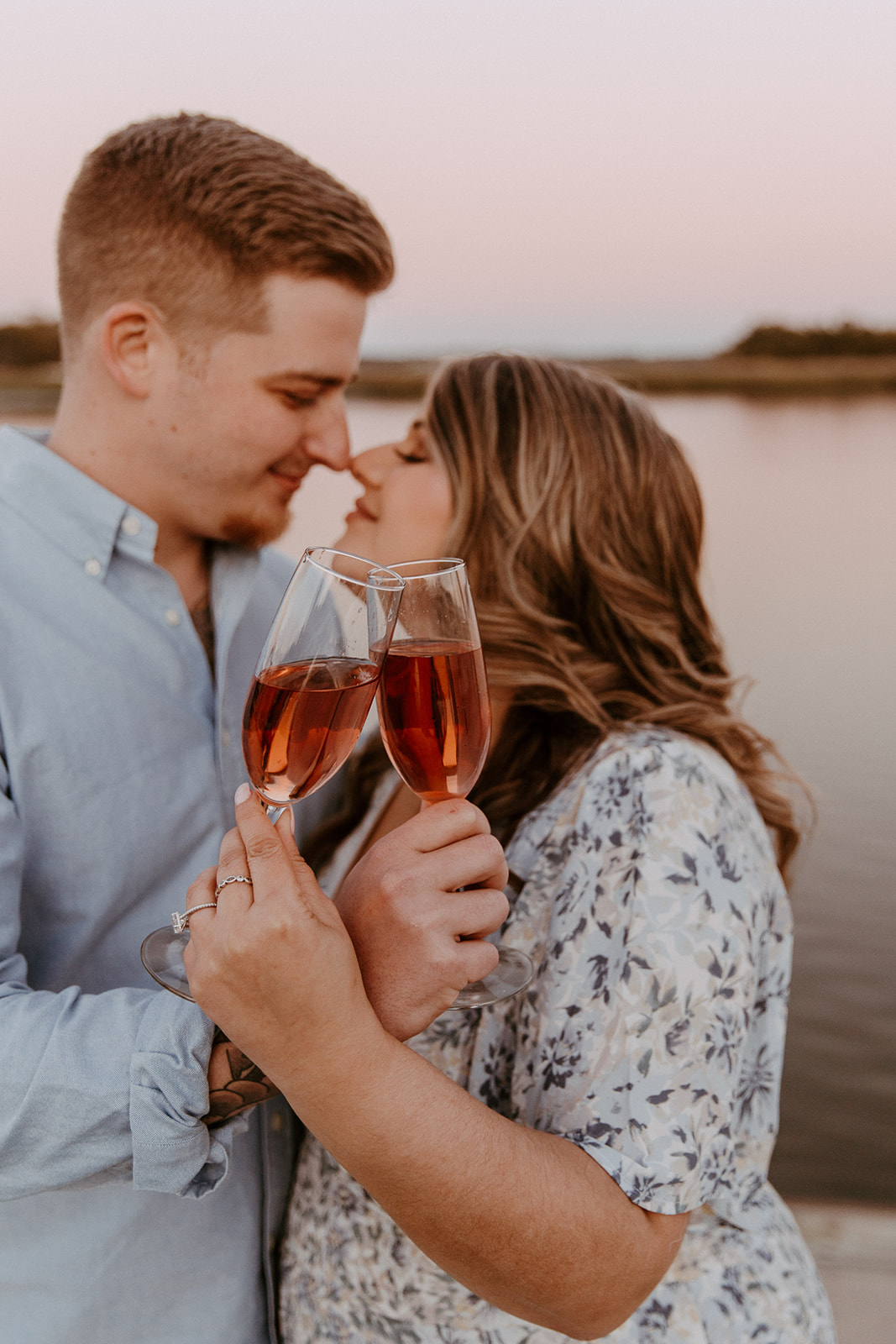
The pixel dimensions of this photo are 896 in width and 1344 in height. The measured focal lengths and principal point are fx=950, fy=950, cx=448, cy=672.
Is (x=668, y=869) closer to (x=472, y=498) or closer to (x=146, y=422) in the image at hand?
(x=472, y=498)

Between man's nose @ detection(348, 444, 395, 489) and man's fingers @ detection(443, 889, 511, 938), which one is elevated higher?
man's nose @ detection(348, 444, 395, 489)

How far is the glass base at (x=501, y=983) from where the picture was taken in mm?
1144

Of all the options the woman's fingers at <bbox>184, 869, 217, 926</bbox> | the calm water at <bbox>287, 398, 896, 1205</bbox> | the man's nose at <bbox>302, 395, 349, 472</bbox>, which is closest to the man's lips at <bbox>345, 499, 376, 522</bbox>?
the man's nose at <bbox>302, 395, 349, 472</bbox>

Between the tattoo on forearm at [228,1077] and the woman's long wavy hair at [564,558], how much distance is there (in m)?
0.62

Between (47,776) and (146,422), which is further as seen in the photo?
(146,422)

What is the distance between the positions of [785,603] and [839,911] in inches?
56.6

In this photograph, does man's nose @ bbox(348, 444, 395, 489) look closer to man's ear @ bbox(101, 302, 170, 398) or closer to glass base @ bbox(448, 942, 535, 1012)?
man's ear @ bbox(101, 302, 170, 398)

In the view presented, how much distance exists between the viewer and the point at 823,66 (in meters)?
3.25

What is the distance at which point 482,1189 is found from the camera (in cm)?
100

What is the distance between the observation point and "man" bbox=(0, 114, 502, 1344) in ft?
3.71

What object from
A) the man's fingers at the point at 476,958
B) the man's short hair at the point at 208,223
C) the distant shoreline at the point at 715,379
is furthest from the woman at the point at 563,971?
the distant shoreline at the point at 715,379

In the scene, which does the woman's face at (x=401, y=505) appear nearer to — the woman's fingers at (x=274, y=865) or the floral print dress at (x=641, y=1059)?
the floral print dress at (x=641, y=1059)

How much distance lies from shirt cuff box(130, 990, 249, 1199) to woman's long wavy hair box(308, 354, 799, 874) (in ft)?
2.17

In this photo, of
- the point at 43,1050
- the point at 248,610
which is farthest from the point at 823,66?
the point at 43,1050
